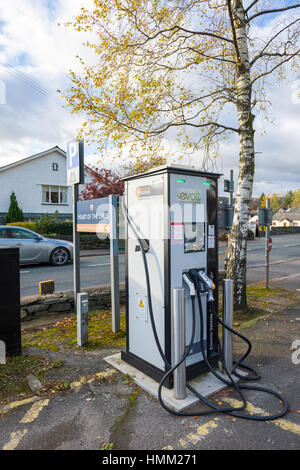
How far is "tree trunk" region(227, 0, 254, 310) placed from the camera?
5539 millimetres

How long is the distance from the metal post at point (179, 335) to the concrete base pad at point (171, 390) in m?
0.09

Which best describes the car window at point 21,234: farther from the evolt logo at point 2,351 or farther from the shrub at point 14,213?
the shrub at point 14,213

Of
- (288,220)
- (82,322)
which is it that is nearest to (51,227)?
(82,322)

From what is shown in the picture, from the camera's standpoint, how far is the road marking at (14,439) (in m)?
2.20

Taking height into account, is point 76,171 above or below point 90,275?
above

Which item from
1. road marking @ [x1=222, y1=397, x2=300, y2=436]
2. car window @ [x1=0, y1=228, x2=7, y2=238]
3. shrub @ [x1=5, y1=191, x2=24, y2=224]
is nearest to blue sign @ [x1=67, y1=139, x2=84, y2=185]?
road marking @ [x1=222, y1=397, x2=300, y2=436]

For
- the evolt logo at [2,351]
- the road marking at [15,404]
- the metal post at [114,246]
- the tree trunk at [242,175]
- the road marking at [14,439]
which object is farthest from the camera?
the tree trunk at [242,175]

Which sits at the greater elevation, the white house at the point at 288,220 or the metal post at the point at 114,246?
the white house at the point at 288,220

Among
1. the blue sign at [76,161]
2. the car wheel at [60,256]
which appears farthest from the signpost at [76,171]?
the car wheel at [60,256]

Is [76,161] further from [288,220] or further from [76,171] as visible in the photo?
[288,220]

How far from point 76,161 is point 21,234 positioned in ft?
24.0

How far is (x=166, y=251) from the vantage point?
9.63 ft

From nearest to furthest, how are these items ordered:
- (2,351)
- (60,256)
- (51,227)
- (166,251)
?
(166,251)
(2,351)
(60,256)
(51,227)

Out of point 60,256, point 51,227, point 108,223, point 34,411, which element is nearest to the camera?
point 34,411
